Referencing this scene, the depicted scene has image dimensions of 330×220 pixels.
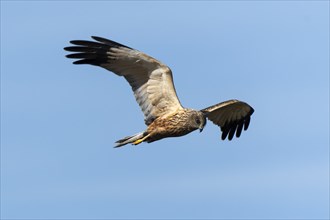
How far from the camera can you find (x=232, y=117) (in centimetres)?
2852

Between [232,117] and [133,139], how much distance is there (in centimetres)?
420

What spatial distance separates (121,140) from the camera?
82.7 feet

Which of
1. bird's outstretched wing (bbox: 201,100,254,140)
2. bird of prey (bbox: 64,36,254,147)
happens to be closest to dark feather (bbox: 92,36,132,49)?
bird of prey (bbox: 64,36,254,147)

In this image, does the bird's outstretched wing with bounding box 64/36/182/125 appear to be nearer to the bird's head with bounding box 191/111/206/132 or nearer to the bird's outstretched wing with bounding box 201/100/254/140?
the bird's head with bounding box 191/111/206/132

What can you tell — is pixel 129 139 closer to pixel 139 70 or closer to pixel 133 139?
pixel 133 139

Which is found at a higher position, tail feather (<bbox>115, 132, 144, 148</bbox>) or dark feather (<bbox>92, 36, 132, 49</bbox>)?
dark feather (<bbox>92, 36, 132, 49</bbox>)

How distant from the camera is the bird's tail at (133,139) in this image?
25.1 m

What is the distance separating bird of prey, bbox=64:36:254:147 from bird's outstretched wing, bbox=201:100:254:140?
7.39 feet

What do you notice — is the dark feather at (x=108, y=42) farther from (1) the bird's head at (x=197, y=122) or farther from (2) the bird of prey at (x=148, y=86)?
(1) the bird's head at (x=197, y=122)

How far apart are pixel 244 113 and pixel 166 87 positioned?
3900 mm

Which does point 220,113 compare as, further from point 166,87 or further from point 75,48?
point 75,48

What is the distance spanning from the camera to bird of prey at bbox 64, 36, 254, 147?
24.8m

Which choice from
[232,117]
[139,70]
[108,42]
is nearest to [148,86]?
[139,70]

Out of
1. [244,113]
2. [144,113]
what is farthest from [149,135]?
[244,113]
